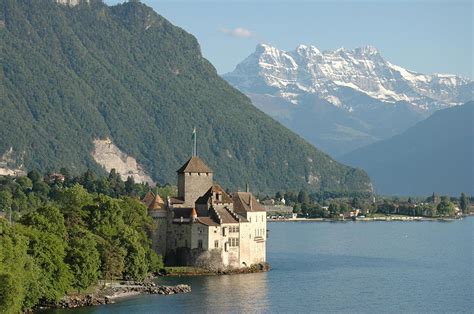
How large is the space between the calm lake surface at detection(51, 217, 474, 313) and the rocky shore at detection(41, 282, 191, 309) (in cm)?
118

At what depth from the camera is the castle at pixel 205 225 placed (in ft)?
383

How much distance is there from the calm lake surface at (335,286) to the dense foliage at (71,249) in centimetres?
302

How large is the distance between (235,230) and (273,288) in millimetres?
10070

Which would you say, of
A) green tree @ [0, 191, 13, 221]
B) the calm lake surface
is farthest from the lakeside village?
green tree @ [0, 191, 13, 221]

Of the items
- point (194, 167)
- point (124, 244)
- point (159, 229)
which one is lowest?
point (124, 244)

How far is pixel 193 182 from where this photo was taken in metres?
124

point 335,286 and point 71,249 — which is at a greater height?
point 71,249

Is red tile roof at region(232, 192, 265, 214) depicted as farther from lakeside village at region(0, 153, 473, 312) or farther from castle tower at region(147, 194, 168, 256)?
castle tower at region(147, 194, 168, 256)

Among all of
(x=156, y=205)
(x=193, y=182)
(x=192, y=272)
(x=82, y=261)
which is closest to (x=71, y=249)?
(x=82, y=261)

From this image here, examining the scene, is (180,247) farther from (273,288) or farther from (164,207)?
(273,288)

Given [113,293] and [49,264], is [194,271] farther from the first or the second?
[49,264]

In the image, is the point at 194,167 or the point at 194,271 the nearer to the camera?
the point at 194,271

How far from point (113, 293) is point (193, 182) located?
24958mm

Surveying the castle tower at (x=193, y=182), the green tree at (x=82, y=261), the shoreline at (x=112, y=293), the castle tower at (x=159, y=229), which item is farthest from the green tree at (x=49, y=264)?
the castle tower at (x=193, y=182)
